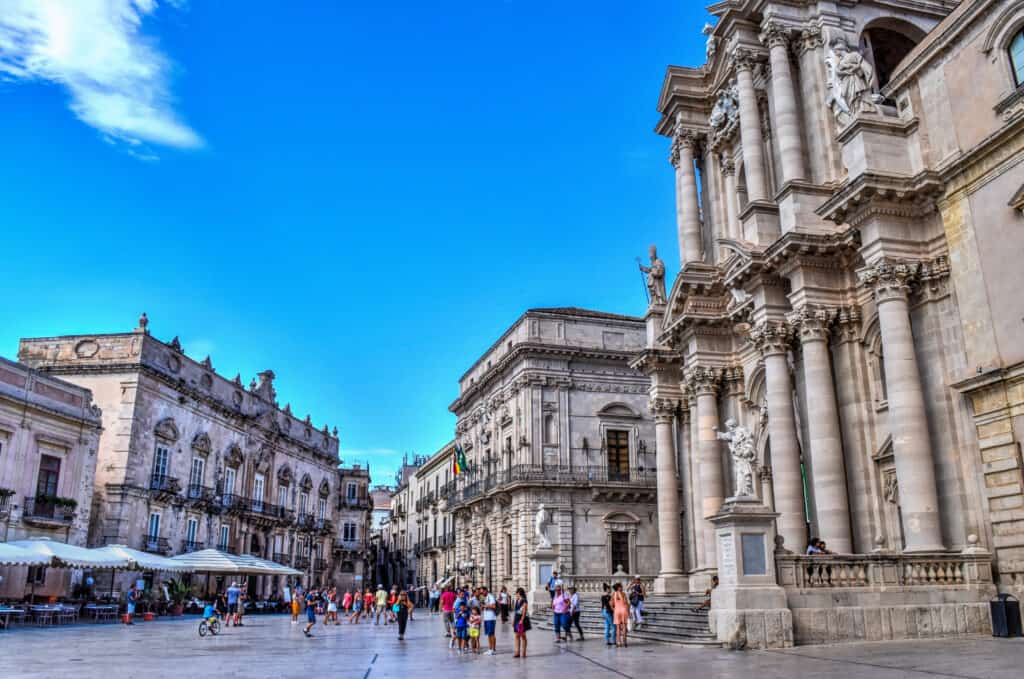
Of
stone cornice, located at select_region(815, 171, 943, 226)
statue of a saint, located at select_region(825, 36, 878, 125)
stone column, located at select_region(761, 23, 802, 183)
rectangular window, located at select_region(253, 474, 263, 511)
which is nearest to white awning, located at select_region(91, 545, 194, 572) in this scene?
rectangular window, located at select_region(253, 474, 263, 511)

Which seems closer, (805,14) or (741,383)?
(805,14)

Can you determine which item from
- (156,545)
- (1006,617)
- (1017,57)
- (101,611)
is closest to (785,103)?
(1017,57)

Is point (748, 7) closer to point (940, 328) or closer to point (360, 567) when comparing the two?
point (940, 328)

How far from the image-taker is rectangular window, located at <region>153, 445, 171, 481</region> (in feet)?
129

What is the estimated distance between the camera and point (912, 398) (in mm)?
16641

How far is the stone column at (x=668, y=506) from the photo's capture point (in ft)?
84.6

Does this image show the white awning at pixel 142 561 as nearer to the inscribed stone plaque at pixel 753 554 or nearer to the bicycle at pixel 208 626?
the bicycle at pixel 208 626

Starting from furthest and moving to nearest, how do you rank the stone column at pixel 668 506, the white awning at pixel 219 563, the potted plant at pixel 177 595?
the potted plant at pixel 177 595, the white awning at pixel 219 563, the stone column at pixel 668 506

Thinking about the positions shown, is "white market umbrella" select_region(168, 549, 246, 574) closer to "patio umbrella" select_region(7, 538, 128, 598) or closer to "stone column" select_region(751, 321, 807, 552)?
"patio umbrella" select_region(7, 538, 128, 598)

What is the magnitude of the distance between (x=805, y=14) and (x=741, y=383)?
10.1 m

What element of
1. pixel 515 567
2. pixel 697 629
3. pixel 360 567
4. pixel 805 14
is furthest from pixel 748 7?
pixel 360 567

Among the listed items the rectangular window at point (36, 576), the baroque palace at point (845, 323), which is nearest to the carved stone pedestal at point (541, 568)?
the baroque palace at point (845, 323)

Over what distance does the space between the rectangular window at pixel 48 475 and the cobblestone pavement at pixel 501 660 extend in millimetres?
13071

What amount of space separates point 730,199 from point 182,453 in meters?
28.8
